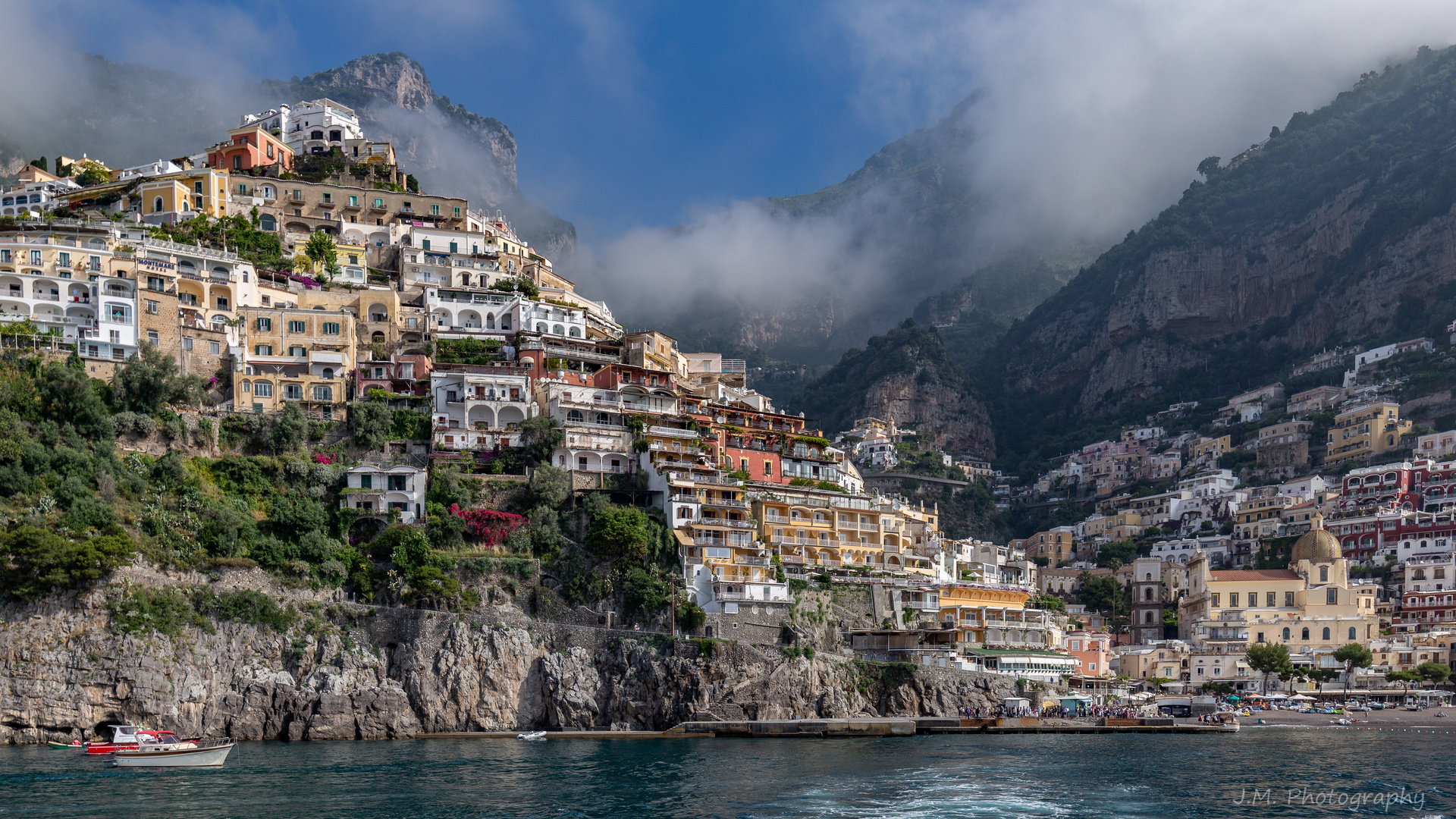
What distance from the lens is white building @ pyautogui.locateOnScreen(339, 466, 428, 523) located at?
6919 cm

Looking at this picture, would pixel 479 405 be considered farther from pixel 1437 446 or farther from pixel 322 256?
pixel 1437 446

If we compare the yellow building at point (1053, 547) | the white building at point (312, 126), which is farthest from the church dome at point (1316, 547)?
the white building at point (312, 126)

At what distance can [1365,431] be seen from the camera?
13475 centimetres

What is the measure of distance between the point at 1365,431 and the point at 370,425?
104 meters

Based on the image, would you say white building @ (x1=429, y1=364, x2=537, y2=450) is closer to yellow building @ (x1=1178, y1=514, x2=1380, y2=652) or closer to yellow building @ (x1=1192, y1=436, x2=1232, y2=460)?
yellow building @ (x1=1178, y1=514, x2=1380, y2=652)

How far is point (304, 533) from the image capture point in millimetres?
65750

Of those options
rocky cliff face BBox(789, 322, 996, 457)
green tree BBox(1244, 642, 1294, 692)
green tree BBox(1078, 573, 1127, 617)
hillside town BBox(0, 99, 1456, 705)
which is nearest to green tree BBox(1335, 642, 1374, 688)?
hillside town BBox(0, 99, 1456, 705)

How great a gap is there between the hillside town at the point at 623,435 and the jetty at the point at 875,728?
559cm

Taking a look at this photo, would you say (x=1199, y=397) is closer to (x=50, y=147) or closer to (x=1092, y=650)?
(x=1092, y=650)

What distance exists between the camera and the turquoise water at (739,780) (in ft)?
137

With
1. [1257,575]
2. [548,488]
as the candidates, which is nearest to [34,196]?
[548,488]

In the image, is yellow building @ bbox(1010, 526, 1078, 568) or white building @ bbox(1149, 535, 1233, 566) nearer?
white building @ bbox(1149, 535, 1233, 566)

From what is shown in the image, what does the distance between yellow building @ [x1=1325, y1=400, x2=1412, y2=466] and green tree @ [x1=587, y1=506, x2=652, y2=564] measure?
93.3 metres

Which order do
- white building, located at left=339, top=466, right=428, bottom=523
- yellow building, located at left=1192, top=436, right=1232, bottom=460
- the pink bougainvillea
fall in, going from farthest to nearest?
yellow building, located at left=1192, top=436, right=1232, bottom=460 → white building, located at left=339, top=466, right=428, bottom=523 → the pink bougainvillea
